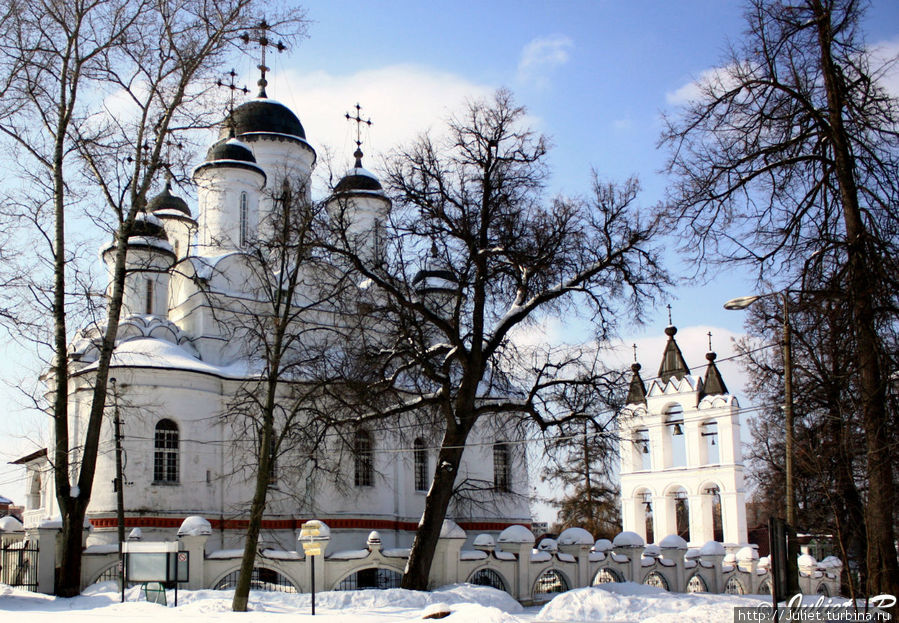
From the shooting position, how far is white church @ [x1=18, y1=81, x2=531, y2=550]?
2578cm

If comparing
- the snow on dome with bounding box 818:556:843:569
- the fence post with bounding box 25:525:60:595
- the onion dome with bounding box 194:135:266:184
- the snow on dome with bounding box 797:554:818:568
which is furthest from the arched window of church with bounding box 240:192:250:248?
the snow on dome with bounding box 818:556:843:569

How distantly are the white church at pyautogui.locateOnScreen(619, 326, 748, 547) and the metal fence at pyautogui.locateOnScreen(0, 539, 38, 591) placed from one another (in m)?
20.0

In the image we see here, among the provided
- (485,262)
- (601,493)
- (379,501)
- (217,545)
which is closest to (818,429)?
(485,262)

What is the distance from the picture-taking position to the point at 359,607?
739 inches

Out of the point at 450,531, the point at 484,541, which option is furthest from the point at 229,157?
the point at 484,541

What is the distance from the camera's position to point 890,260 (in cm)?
1184

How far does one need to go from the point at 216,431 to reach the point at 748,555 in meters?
19.3

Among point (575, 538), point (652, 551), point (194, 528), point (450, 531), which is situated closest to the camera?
point (194, 528)

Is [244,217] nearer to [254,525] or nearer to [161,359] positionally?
[161,359]

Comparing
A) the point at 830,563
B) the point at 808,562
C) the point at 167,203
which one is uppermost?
the point at 167,203

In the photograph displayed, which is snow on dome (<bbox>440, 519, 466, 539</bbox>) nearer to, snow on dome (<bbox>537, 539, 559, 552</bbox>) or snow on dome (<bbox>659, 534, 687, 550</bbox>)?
snow on dome (<bbox>537, 539, 559, 552</bbox>)

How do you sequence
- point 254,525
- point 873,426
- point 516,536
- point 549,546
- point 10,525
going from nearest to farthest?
point 873,426
point 254,525
point 10,525
point 516,536
point 549,546

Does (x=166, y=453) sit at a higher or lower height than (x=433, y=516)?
higher

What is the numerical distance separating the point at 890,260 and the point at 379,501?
20495 mm
